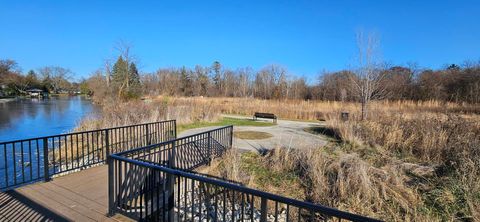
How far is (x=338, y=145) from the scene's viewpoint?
29.1 ft

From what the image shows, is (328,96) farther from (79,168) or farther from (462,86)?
(79,168)

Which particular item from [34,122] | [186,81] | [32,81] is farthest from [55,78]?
[34,122]

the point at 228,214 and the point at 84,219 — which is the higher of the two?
the point at 84,219

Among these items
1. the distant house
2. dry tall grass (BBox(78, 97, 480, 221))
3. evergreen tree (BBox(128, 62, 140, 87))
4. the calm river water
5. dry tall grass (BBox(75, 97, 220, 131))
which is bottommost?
the calm river water

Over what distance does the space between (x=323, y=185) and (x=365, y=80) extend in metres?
10.1

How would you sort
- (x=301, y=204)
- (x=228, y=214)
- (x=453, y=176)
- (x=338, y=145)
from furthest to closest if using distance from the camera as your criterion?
(x=338, y=145) < (x=453, y=176) < (x=228, y=214) < (x=301, y=204)

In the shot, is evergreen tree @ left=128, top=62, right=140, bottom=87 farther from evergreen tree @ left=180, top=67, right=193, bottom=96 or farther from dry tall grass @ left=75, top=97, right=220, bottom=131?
evergreen tree @ left=180, top=67, right=193, bottom=96

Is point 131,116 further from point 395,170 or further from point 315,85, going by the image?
point 315,85

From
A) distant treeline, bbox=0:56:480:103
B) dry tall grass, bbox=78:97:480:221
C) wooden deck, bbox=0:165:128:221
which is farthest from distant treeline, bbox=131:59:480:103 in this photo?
wooden deck, bbox=0:165:128:221

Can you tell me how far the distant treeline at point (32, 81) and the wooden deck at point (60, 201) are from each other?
199ft

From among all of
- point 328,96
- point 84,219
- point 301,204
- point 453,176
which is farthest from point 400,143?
point 328,96

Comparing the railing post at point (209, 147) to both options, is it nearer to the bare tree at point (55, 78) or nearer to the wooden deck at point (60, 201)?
the wooden deck at point (60, 201)

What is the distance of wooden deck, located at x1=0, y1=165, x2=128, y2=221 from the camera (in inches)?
132

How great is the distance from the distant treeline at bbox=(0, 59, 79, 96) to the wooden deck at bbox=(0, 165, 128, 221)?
6067cm
